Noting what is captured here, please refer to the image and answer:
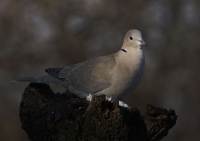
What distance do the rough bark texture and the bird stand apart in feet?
1.51

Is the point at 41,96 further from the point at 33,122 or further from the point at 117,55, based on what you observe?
the point at 117,55

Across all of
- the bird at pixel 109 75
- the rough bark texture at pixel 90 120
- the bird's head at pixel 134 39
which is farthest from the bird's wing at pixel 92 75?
the rough bark texture at pixel 90 120

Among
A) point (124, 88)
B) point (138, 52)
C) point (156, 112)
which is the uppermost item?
point (138, 52)

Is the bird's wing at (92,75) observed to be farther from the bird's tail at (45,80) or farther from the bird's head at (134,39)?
the bird's head at (134,39)

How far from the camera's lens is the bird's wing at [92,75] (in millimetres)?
3676

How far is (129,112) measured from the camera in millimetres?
2863

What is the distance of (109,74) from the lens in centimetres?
367

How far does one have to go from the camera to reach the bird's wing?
368cm

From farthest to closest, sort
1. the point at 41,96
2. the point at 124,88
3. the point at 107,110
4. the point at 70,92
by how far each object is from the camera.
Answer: the point at 70,92 < the point at 124,88 < the point at 41,96 < the point at 107,110

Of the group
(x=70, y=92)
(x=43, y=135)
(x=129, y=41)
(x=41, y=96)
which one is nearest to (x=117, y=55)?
(x=129, y=41)

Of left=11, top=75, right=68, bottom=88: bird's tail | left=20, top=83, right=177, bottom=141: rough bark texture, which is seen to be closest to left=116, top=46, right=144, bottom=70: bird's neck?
left=11, top=75, right=68, bottom=88: bird's tail

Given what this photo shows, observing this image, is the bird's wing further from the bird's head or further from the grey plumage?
the bird's head

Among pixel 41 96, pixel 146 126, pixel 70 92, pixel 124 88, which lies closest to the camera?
pixel 146 126

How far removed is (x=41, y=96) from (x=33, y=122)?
0.87 feet
